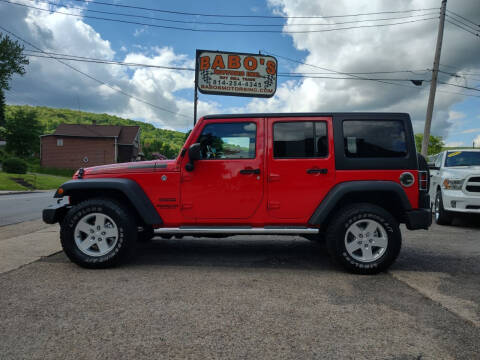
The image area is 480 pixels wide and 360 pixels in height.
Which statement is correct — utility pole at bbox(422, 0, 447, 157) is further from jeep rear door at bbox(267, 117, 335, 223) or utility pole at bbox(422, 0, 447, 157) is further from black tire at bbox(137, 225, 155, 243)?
black tire at bbox(137, 225, 155, 243)

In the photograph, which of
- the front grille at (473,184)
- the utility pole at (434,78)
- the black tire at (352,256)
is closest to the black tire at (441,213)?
the front grille at (473,184)

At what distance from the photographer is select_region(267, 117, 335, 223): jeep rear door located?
12.9 feet

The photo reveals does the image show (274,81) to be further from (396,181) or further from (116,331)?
(116,331)

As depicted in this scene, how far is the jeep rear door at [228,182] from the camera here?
397 cm

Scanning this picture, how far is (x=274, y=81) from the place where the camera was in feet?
46.8

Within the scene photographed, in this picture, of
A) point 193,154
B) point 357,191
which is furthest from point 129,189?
point 357,191

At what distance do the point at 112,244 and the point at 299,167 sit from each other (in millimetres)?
2458

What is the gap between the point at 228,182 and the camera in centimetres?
398

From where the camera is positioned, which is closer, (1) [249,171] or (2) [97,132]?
(1) [249,171]

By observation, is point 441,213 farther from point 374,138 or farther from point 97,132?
point 97,132

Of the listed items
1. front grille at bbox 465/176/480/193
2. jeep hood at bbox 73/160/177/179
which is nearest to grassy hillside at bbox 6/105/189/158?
front grille at bbox 465/176/480/193

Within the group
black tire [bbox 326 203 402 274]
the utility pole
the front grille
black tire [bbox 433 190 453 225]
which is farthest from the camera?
the utility pole

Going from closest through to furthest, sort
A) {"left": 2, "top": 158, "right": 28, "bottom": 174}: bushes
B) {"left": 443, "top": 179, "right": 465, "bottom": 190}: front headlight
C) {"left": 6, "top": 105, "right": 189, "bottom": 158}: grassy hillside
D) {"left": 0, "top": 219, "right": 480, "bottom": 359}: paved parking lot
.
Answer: {"left": 0, "top": 219, "right": 480, "bottom": 359}: paved parking lot < {"left": 443, "top": 179, "right": 465, "bottom": 190}: front headlight < {"left": 2, "top": 158, "right": 28, "bottom": 174}: bushes < {"left": 6, "top": 105, "right": 189, "bottom": 158}: grassy hillside

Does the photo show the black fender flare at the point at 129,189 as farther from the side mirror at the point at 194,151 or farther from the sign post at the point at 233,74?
the sign post at the point at 233,74
